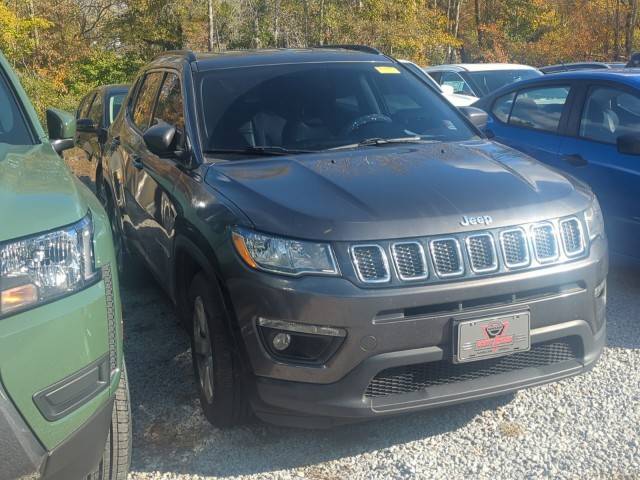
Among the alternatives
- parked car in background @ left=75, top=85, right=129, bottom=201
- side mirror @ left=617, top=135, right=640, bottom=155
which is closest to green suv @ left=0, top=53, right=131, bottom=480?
side mirror @ left=617, top=135, right=640, bottom=155

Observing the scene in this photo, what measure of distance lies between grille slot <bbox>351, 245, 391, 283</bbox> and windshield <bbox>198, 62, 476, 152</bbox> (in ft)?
4.01

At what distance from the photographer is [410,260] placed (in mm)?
3016

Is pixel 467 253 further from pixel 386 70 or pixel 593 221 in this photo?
pixel 386 70

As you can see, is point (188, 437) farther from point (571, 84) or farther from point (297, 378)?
point (571, 84)

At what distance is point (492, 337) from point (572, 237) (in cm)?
63

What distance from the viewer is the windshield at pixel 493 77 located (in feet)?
43.1

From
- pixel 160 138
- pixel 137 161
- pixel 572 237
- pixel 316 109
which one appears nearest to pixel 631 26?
pixel 316 109

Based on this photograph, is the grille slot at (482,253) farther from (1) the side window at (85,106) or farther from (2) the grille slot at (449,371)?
(1) the side window at (85,106)

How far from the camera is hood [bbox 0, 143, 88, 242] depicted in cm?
225

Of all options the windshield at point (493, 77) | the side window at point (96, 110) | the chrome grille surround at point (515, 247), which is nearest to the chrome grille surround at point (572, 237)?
the chrome grille surround at point (515, 247)

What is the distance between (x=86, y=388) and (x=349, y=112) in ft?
8.45

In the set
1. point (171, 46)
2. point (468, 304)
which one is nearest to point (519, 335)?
point (468, 304)

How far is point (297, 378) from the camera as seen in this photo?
300 cm

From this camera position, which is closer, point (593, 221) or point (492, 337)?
point (492, 337)
